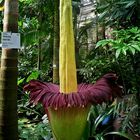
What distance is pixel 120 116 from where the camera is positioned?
3.00 m

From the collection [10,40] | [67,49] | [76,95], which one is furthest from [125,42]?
[10,40]

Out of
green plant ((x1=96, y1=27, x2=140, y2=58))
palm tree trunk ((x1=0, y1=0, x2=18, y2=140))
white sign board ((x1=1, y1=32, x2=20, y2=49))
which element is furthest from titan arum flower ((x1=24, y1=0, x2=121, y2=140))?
white sign board ((x1=1, y1=32, x2=20, y2=49))

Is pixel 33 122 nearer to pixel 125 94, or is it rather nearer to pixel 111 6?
pixel 125 94

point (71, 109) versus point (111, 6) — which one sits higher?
point (111, 6)

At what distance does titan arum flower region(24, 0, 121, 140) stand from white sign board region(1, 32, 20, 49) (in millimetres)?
540

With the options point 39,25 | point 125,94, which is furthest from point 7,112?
point 39,25

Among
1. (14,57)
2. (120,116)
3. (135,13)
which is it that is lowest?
(120,116)

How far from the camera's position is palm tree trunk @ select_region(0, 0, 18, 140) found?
2441mm

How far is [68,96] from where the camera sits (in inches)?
73.7

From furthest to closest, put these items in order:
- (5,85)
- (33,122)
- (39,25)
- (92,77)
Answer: (39,25), (33,122), (92,77), (5,85)

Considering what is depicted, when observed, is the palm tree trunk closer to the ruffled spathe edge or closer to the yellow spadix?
the ruffled spathe edge

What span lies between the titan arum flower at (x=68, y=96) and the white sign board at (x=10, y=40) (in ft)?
1.77

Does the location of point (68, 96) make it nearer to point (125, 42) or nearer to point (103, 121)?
point (125, 42)

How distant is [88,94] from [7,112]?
848 mm
